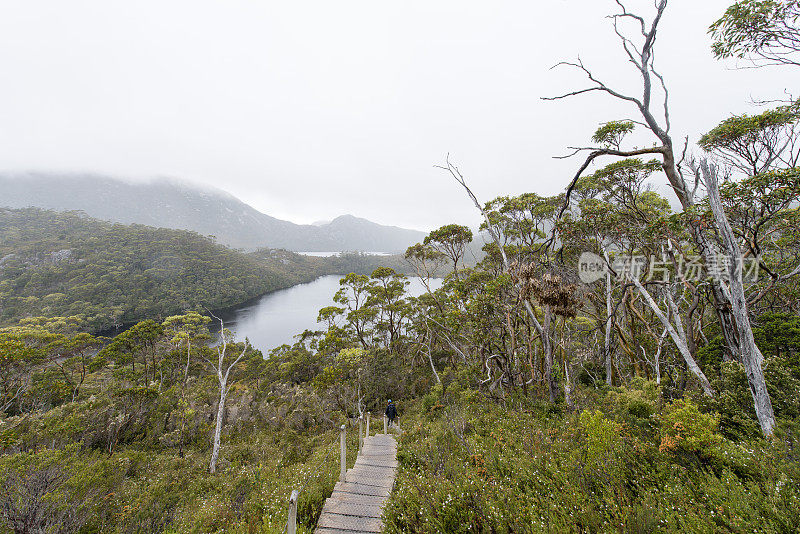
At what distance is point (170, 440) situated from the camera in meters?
13.5

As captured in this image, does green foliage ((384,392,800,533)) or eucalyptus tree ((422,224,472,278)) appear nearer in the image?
green foliage ((384,392,800,533))

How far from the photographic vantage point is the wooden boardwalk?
4.67 m

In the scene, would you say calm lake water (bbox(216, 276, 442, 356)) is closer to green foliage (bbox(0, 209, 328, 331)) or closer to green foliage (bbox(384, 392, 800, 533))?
green foliage (bbox(0, 209, 328, 331))

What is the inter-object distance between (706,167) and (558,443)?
561cm

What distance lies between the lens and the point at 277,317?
56.4 m

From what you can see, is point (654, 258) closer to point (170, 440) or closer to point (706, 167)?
point (706, 167)

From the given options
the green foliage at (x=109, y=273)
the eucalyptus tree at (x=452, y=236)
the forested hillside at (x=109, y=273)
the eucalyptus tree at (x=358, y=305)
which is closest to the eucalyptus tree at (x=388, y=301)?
the eucalyptus tree at (x=358, y=305)

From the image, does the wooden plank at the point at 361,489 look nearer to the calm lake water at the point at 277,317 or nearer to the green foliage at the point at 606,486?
the green foliage at the point at 606,486

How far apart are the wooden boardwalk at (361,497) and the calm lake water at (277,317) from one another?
23242 millimetres

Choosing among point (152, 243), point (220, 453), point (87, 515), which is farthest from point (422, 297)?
point (152, 243)

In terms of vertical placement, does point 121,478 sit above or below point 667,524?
below

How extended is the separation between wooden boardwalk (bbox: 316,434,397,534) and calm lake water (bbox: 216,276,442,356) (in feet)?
76.3

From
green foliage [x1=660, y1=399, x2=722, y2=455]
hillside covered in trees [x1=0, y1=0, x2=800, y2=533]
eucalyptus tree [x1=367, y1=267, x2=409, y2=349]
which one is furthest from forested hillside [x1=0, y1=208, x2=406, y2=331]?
green foliage [x1=660, y1=399, x2=722, y2=455]

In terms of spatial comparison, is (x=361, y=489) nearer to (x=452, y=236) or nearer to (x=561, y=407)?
(x=561, y=407)
